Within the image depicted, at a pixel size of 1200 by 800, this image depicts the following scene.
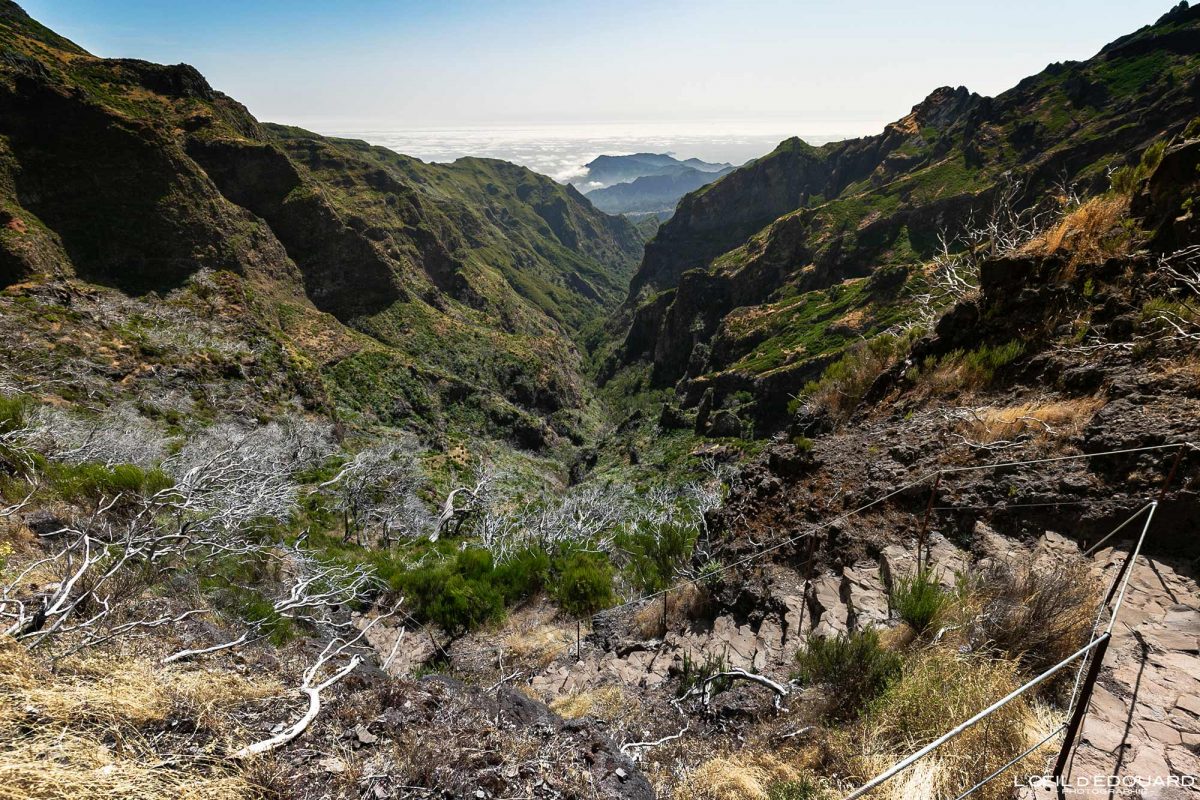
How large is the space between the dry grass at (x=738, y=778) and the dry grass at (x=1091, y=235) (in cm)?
698

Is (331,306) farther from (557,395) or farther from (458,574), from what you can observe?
(458,574)

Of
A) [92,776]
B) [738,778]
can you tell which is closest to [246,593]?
[92,776]

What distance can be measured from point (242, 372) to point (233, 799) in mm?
34011

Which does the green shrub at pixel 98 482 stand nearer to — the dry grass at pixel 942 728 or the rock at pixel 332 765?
the rock at pixel 332 765

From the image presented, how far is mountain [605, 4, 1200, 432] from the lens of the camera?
48344mm

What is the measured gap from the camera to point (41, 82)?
38.9m

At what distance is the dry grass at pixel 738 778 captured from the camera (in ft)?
9.80

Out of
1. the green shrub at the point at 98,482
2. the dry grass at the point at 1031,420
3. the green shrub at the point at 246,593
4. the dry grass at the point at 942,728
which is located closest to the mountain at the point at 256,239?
the green shrub at the point at 98,482

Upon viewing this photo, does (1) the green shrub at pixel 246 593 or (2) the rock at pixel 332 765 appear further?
(1) the green shrub at pixel 246 593

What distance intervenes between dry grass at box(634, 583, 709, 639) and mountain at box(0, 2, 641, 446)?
84.2ft

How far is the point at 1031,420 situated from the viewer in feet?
16.6

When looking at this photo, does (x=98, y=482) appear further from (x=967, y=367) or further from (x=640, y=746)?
(x=967, y=367)

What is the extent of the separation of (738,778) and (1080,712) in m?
1.90

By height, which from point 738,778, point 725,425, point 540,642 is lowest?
point 725,425
